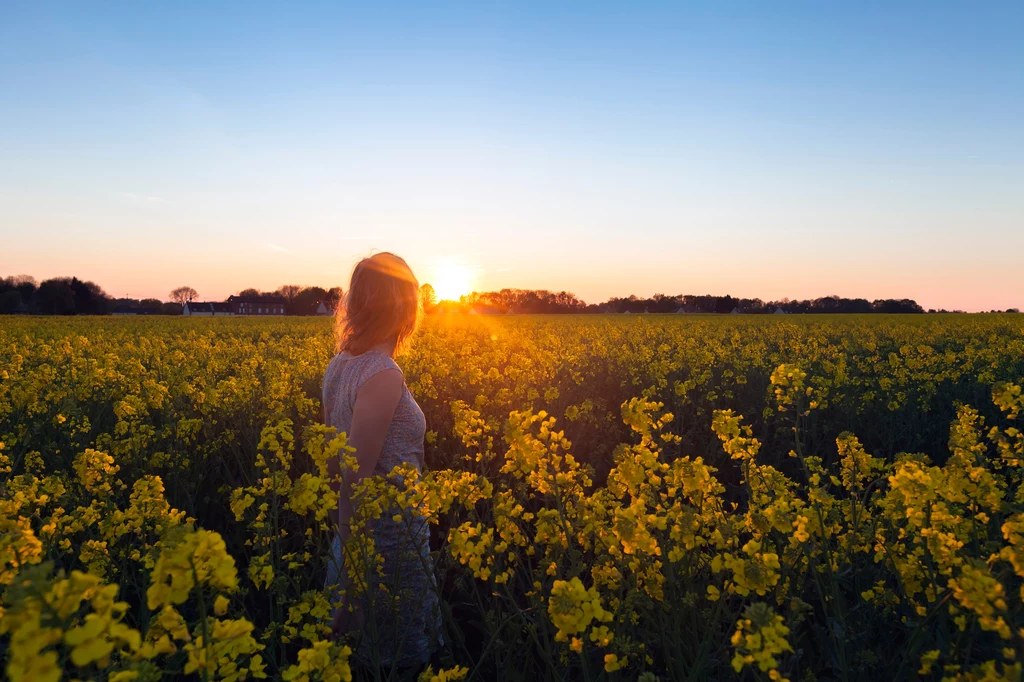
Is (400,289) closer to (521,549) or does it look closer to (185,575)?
(521,549)

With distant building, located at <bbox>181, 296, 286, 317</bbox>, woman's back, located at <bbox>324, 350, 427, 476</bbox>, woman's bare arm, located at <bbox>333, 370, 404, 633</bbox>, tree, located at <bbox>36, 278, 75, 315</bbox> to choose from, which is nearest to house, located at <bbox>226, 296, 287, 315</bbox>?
distant building, located at <bbox>181, 296, 286, 317</bbox>

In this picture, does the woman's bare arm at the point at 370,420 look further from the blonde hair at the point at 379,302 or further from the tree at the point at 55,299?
the tree at the point at 55,299

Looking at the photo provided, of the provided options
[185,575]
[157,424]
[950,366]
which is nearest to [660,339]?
[950,366]

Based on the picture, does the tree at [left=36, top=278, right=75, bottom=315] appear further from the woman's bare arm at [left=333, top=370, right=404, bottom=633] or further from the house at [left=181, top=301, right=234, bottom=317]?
the woman's bare arm at [left=333, top=370, right=404, bottom=633]

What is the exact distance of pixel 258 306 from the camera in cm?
8125

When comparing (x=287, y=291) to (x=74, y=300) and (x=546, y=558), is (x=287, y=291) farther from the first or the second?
(x=546, y=558)

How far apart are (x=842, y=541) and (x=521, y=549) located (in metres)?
1.99

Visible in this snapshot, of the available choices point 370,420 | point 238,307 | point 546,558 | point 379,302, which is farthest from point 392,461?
point 238,307

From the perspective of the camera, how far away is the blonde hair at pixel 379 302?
11.0 ft

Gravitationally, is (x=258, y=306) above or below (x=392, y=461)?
above

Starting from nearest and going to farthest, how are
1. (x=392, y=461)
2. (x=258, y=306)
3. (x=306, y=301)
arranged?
(x=392, y=461), (x=306, y=301), (x=258, y=306)

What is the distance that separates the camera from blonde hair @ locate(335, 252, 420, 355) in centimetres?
335

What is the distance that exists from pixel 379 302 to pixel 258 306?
8482 cm

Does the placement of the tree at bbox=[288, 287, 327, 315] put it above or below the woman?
above
